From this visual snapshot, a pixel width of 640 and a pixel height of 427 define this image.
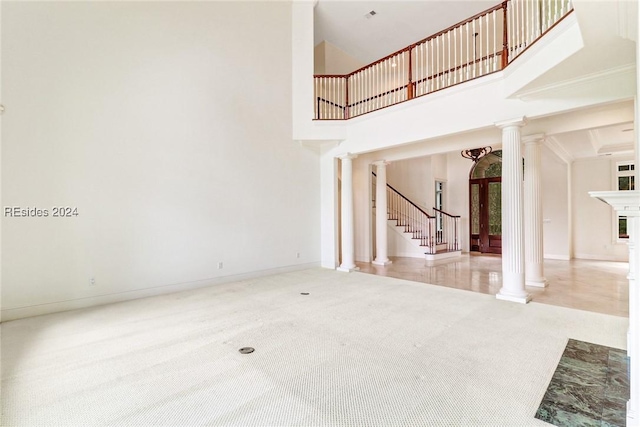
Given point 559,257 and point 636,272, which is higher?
point 636,272

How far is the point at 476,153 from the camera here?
31.1ft

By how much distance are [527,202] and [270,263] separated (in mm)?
5197

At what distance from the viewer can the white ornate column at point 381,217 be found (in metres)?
8.14

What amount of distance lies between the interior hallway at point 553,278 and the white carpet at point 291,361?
0.70m

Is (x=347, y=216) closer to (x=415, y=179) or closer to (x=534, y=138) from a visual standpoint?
(x=534, y=138)

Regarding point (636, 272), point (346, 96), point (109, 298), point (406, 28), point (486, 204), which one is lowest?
point (109, 298)

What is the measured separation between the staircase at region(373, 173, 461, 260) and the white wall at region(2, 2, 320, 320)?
13.5 feet

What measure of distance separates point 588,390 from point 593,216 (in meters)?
8.49

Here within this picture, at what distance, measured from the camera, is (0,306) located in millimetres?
3838

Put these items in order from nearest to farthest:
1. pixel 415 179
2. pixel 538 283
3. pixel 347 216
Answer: pixel 538 283 < pixel 347 216 < pixel 415 179

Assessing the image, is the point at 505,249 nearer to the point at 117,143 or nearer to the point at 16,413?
the point at 16,413

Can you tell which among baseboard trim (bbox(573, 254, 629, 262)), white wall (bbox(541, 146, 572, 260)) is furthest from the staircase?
baseboard trim (bbox(573, 254, 629, 262))

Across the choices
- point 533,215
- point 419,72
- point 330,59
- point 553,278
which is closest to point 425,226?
point 553,278

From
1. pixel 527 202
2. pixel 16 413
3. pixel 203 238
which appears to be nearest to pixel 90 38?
pixel 203 238
